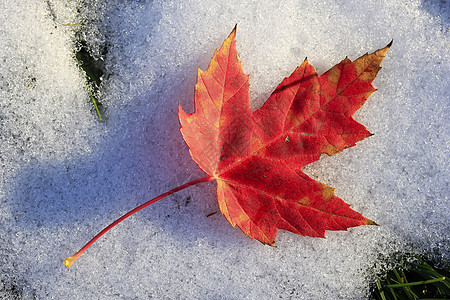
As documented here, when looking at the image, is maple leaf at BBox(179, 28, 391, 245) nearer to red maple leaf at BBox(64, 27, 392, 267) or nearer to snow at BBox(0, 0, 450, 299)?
red maple leaf at BBox(64, 27, 392, 267)

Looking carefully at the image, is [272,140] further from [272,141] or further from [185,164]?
[185,164]

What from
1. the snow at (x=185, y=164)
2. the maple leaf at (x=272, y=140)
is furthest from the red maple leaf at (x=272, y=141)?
the snow at (x=185, y=164)

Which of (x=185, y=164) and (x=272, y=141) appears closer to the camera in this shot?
(x=272, y=141)

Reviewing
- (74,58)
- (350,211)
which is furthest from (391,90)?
(74,58)

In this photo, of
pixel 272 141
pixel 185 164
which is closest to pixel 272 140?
pixel 272 141

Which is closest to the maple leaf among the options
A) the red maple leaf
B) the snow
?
the red maple leaf
